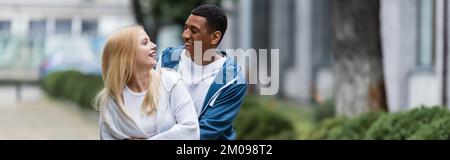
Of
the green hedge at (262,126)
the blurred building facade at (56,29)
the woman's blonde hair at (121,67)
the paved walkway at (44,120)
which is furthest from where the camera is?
the blurred building facade at (56,29)

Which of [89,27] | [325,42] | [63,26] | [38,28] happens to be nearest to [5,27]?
[38,28]

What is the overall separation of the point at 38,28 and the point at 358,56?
37047mm

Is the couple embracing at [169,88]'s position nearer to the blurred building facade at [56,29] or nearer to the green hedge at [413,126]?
the green hedge at [413,126]

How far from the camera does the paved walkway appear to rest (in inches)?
760

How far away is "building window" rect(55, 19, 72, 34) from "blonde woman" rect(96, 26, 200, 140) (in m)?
44.5

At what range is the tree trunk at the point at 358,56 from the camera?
479 inches

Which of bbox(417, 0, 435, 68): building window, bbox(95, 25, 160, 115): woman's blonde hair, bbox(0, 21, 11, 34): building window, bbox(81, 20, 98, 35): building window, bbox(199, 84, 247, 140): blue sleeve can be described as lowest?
bbox(81, 20, 98, 35): building window

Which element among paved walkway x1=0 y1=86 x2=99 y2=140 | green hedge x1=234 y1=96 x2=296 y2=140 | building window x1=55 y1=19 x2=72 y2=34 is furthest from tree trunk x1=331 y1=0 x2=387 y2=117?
building window x1=55 y1=19 x2=72 y2=34

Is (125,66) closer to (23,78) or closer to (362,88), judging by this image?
(362,88)

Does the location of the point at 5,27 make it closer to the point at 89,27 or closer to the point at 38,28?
the point at 38,28

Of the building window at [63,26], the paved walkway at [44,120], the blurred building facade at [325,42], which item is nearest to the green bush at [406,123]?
the blurred building facade at [325,42]

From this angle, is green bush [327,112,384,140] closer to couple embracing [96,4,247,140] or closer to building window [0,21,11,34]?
couple embracing [96,4,247,140]

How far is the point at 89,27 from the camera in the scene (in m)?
48.0

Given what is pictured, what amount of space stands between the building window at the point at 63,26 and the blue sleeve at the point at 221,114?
44.4 m
